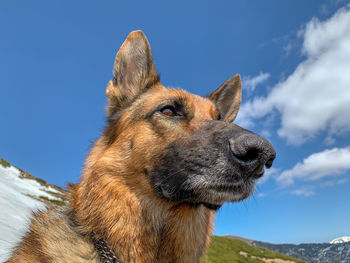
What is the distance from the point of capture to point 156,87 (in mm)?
5199

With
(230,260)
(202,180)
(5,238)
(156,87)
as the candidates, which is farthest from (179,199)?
(230,260)

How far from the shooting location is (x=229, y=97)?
228 inches

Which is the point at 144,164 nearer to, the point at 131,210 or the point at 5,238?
the point at 131,210

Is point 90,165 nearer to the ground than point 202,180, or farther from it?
farther from it

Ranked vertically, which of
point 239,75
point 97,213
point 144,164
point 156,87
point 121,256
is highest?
point 239,75

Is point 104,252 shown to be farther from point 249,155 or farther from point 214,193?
point 249,155

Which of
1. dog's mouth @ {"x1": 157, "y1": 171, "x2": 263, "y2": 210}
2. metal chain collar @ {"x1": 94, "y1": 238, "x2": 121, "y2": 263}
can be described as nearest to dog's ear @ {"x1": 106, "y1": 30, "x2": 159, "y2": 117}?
dog's mouth @ {"x1": 157, "y1": 171, "x2": 263, "y2": 210}

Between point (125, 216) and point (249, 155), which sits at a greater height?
point (249, 155)

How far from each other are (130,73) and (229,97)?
7.19ft

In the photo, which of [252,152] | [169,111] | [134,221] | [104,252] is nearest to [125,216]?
[134,221]

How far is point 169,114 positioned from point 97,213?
1.86 meters

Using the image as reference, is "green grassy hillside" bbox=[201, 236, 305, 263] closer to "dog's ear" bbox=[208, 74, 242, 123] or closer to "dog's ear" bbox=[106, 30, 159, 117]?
"dog's ear" bbox=[208, 74, 242, 123]

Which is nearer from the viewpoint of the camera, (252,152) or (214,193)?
(252,152)

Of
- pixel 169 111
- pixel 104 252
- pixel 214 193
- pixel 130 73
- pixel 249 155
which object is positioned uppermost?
pixel 130 73
